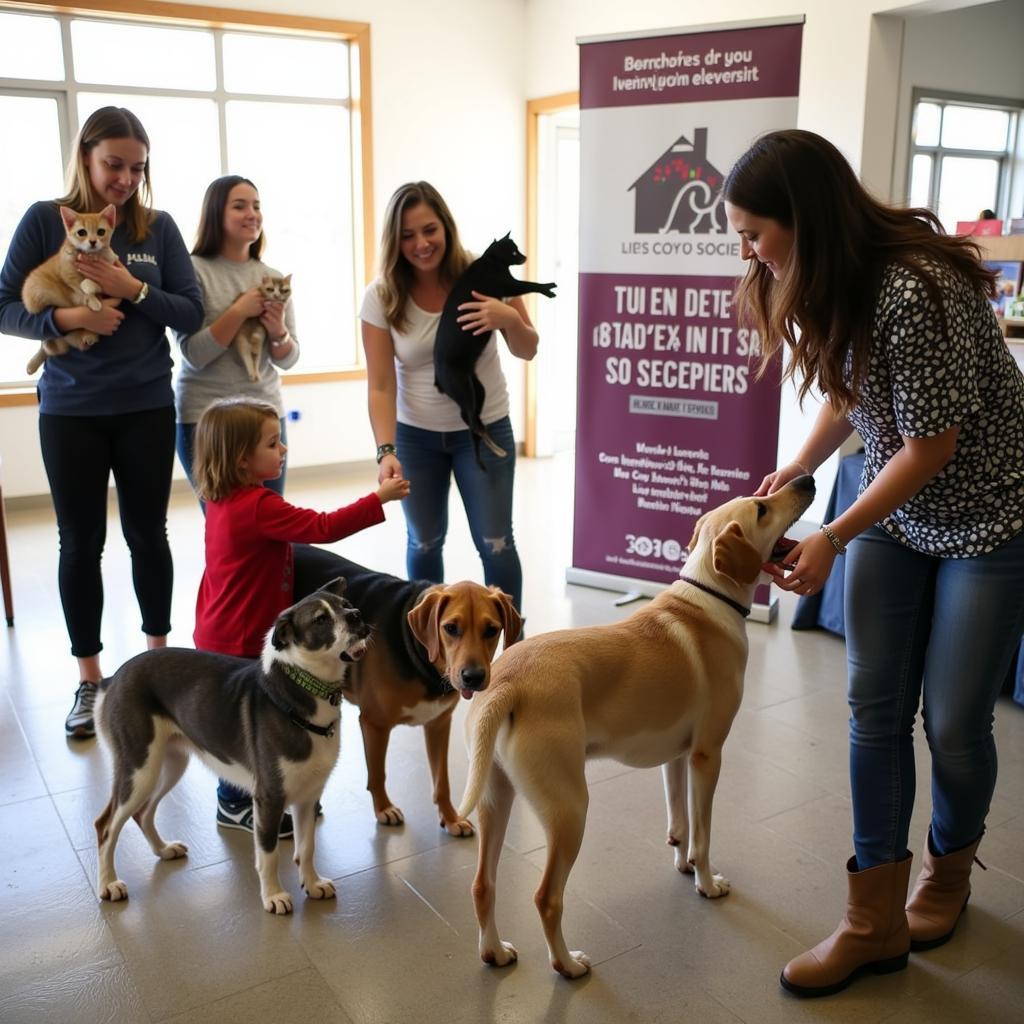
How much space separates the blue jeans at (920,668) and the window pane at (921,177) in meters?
5.70

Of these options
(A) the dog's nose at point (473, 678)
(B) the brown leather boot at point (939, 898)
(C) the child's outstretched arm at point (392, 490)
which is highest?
(C) the child's outstretched arm at point (392, 490)

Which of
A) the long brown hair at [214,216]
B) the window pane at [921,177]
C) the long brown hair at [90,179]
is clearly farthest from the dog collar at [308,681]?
the window pane at [921,177]

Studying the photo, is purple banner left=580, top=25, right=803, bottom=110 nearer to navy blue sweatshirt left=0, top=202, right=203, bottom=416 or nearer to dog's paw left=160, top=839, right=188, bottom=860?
navy blue sweatshirt left=0, top=202, right=203, bottom=416

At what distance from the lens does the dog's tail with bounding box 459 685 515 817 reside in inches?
68.0

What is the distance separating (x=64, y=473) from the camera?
2.80m

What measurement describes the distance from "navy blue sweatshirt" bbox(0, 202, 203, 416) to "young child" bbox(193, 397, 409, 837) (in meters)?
0.58

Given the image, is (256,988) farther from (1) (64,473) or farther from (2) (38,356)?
(2) (38,356)

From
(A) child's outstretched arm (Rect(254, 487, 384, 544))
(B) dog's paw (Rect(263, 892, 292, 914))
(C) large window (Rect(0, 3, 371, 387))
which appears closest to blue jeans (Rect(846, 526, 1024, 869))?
(A) child's outstretched arm (Rect(254, 487, 384, 544))

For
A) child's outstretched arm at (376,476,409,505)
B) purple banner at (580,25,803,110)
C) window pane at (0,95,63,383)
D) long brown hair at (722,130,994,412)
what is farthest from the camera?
window pane at (0,95,63,383)

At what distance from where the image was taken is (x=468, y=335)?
9.29 ft

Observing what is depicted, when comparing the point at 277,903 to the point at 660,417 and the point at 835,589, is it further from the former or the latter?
the point at 660,417

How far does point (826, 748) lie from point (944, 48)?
5.37 metres

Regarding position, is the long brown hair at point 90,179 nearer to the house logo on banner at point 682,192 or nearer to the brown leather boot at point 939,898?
the house logo on banner at point 682,192

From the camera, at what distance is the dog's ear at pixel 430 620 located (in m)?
2.02
